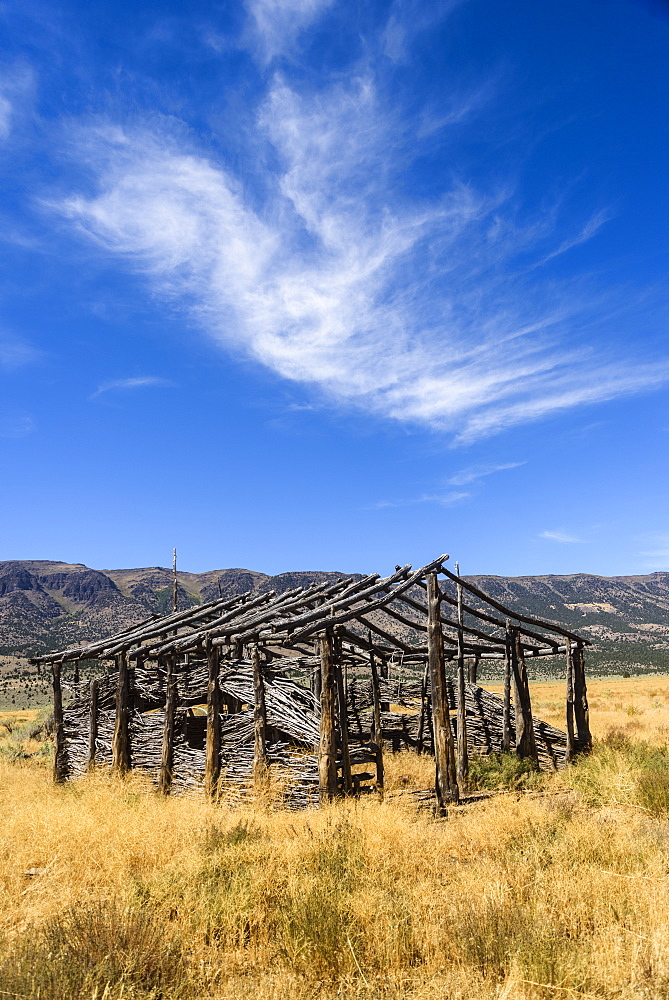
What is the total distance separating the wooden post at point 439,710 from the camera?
11.0 metres

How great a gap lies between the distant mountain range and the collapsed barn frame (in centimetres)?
4890

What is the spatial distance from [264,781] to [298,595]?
4.36 meters

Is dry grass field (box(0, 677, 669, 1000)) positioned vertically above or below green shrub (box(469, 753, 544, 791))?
above

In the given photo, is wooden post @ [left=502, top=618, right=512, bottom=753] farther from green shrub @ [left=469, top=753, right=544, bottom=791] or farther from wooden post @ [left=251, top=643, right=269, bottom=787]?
wooden post @ [left=251, top=643, right=269, bottom=787]

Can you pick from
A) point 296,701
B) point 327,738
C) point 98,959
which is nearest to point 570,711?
point 296,701

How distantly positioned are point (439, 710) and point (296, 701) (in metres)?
5.52

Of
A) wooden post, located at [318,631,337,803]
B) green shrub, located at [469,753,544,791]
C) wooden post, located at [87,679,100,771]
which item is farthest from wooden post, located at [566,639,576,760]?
wooden post, located at [87,679,100,771]

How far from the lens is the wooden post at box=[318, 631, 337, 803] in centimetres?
1098

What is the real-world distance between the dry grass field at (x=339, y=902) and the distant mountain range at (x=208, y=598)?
5818 centimetres

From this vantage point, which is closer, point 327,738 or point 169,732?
point 327,738

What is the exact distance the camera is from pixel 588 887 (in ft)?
19.1

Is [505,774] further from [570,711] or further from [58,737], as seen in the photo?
[58,737]

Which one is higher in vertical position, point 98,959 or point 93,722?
point 98,959

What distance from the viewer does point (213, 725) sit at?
12.3 metres
